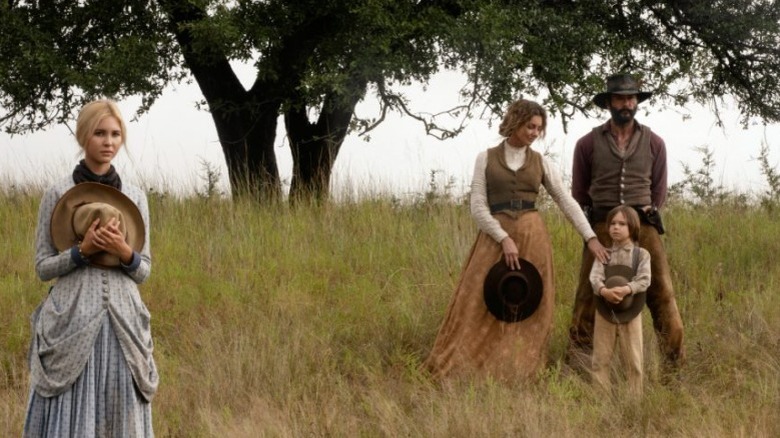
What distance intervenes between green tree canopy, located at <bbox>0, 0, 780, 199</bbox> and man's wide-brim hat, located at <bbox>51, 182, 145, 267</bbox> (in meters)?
7.21

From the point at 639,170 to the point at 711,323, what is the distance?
1.93 m

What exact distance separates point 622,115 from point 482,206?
128cm

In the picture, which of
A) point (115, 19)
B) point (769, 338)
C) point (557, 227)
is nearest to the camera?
point (769, 338)

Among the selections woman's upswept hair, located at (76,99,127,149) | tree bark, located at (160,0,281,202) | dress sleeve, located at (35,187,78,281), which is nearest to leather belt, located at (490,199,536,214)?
woman's upswept hair, located at (76,99,127,149)

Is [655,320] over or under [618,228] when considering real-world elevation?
under

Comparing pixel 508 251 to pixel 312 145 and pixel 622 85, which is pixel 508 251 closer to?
pixel 622 85

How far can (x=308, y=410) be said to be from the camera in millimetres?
7438

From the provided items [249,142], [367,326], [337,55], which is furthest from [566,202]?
[249,142]

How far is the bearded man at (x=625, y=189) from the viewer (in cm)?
809

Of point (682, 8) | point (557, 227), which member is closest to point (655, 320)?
point (557, 227)

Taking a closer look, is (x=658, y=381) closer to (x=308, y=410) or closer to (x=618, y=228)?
(x=618, y=228)

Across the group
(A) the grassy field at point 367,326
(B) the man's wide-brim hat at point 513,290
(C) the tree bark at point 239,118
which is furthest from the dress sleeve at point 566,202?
(C) the tree bark at point 239,118

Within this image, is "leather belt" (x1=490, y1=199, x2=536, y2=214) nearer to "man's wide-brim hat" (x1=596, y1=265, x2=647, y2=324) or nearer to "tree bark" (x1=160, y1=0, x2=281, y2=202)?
"man's wide-brim hat" (x1=596, y1=265, x2=647, y2=324)

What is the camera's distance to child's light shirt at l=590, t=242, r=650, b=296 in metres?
7.44
